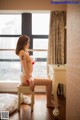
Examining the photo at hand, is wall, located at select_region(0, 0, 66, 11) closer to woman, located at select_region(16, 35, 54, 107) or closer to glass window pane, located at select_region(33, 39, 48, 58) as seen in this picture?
glass window pane, located at select_region(33, 39, 48, 58)

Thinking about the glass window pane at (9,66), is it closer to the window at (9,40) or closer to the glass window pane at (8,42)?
the window at (9,40)

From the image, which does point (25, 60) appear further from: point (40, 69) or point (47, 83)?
point (40, 69)

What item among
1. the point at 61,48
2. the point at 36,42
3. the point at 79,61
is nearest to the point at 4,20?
the point at 36,42

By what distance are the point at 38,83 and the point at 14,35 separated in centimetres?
187

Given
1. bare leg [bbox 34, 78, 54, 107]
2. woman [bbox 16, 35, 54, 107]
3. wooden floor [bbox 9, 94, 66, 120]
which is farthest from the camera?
bare leg [bbox 34, 78, 54, 107]

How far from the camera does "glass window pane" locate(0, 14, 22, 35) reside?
171 inches

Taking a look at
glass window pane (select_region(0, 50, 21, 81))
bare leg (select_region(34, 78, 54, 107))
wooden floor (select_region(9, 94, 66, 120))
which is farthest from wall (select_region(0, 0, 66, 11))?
wooden floor (select_region(9, 94, 66, 120))

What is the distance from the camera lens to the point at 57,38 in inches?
153

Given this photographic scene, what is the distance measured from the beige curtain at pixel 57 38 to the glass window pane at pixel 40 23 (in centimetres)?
43

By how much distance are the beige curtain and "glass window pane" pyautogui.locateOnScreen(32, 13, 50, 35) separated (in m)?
0.43

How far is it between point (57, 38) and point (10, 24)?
1320mm

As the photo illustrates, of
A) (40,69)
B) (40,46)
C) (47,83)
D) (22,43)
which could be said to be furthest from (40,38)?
(47,83)

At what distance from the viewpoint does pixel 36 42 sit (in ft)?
14.2

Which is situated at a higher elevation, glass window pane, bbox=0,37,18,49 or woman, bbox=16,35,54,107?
glass window pane, bbox=0,37,18,49
